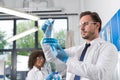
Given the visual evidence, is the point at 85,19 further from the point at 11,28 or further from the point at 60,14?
the point at 11,28

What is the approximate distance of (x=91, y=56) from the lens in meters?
1.63

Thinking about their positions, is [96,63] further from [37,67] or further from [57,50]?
[37,67]

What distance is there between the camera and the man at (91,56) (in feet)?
4.72

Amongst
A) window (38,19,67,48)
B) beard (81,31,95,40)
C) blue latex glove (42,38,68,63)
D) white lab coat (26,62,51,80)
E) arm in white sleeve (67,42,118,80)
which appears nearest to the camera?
arm in white sleeve (67,42,118,80)

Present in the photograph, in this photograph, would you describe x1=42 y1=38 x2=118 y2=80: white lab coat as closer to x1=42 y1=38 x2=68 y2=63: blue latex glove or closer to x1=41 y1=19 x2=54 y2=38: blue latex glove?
x1=42 y1=38 x2=68 y2=63: blue latex glove

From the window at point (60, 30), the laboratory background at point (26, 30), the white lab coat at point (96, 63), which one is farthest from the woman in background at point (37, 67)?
the window at point (60, 30)

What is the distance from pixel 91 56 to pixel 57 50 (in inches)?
10.5

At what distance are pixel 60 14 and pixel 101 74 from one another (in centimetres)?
461

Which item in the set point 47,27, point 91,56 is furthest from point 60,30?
point 91,56

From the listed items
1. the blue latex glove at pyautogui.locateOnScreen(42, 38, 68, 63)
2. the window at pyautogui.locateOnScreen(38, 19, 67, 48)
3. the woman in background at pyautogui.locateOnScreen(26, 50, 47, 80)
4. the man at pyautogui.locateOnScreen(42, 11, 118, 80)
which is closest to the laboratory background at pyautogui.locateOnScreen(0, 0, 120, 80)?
the window at pyautogui.locateOnScreen(38, 19, 67, 48)

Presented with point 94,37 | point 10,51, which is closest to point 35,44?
point 10,51

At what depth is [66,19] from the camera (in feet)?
20.2

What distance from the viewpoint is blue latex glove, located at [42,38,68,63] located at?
5.05 feet

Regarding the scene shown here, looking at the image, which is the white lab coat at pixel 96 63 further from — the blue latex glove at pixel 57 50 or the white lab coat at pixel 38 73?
the white lab coat at pixel 38 73
